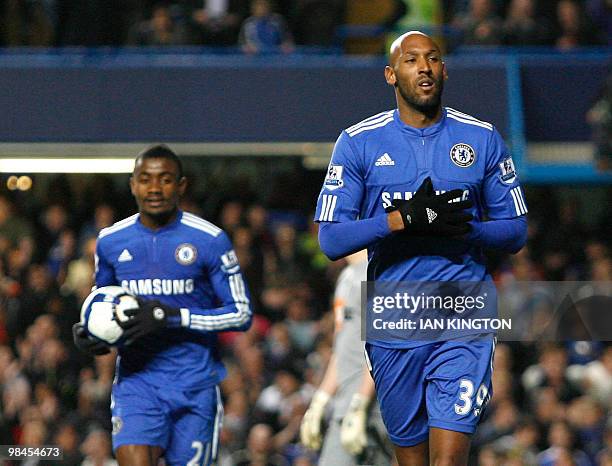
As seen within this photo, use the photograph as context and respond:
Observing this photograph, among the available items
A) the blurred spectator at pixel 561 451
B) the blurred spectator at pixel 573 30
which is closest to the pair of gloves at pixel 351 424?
the blurred spectator at pixel 561 451

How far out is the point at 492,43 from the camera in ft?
52.6

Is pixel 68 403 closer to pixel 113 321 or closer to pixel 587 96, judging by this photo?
pixel 113 321

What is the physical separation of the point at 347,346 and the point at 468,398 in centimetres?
299

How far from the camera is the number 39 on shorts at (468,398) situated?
5.84 metres

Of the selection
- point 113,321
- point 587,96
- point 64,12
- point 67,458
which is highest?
point 64,12

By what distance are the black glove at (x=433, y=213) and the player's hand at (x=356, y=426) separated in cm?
277

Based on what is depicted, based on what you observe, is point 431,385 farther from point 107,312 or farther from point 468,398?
point 107,312

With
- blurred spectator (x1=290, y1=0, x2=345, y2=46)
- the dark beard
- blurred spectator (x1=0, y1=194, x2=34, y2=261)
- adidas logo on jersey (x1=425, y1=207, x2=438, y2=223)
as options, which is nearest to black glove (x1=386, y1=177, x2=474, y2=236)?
adidas logo on jersey (x1=425, y1=207, x2=438, y2=223)

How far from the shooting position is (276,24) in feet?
52.6

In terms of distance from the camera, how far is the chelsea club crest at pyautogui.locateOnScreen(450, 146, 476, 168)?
6.12 m

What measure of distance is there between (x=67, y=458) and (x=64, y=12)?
7.31 m

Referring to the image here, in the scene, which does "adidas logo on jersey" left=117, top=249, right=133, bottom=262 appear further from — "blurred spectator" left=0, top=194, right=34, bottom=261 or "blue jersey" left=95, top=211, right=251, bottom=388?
"blurred spectator" left=0, top=194, right=34, bottom=261

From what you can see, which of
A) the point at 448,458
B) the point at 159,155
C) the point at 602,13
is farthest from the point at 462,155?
the point at 602,13

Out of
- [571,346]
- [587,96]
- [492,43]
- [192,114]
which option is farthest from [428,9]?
[571,346]
